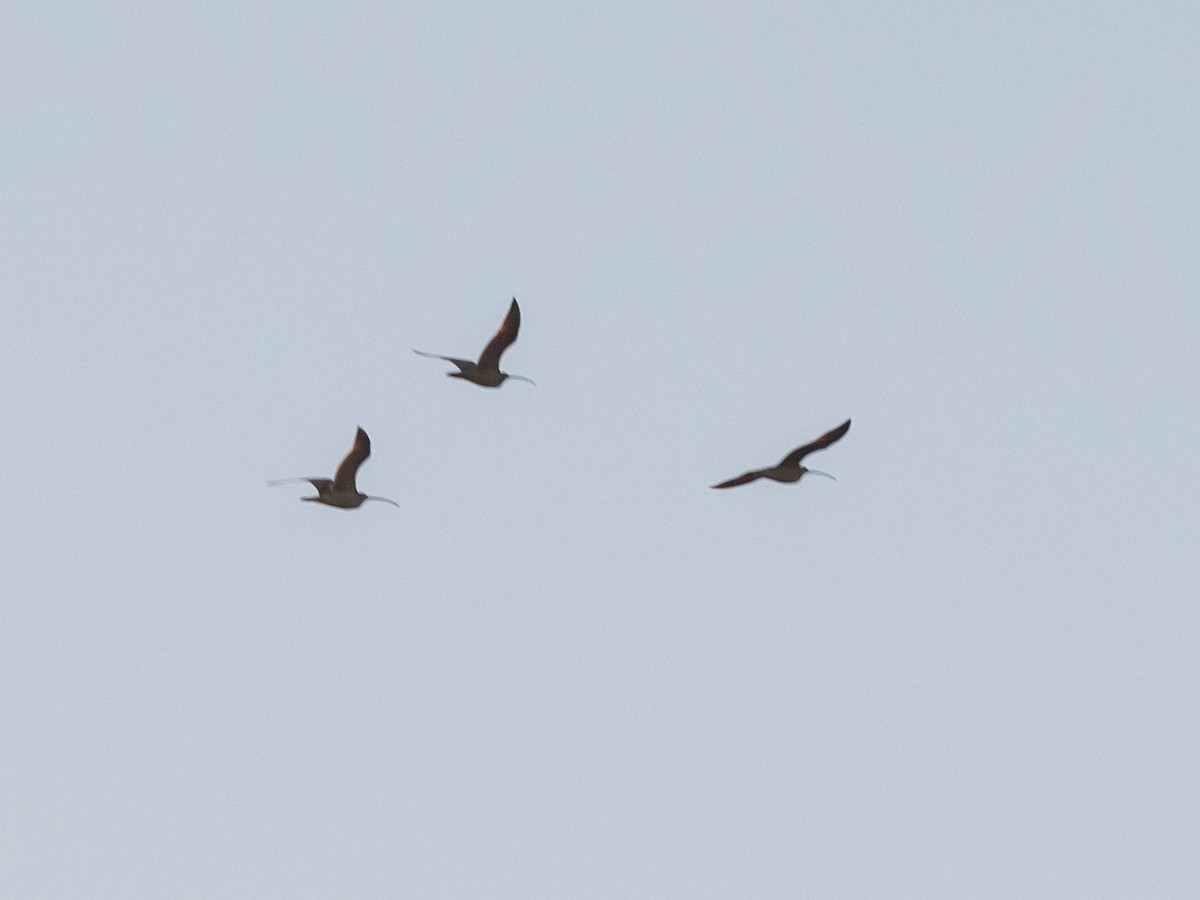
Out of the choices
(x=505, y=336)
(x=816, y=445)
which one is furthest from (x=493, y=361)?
(x=816, y=445)

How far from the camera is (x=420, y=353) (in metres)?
51.6

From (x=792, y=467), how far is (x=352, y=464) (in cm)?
968

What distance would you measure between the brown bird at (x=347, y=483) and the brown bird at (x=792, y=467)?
8.04 metres

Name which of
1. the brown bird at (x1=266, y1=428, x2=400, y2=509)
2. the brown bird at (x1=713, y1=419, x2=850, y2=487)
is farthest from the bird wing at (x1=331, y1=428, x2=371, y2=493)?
the brown bird at (x1=713, y1=419, x2=850, y2=487)

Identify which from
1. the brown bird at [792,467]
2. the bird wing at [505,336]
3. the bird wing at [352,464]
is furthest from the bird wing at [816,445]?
the bird wing at [352,464]

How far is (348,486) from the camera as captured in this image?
183 ft

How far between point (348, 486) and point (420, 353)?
534 centimetres

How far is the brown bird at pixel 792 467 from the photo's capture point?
53062 millimetres

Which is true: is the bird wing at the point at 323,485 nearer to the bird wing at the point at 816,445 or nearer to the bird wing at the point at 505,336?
the bird wing at the point at 505,336

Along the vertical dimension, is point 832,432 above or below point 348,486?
above

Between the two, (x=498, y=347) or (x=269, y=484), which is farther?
(x=498, y=347)

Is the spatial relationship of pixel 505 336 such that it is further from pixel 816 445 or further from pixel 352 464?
pixel 816 445

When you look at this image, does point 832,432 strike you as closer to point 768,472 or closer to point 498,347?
point 768,472

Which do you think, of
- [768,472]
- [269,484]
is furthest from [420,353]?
[768,472]
